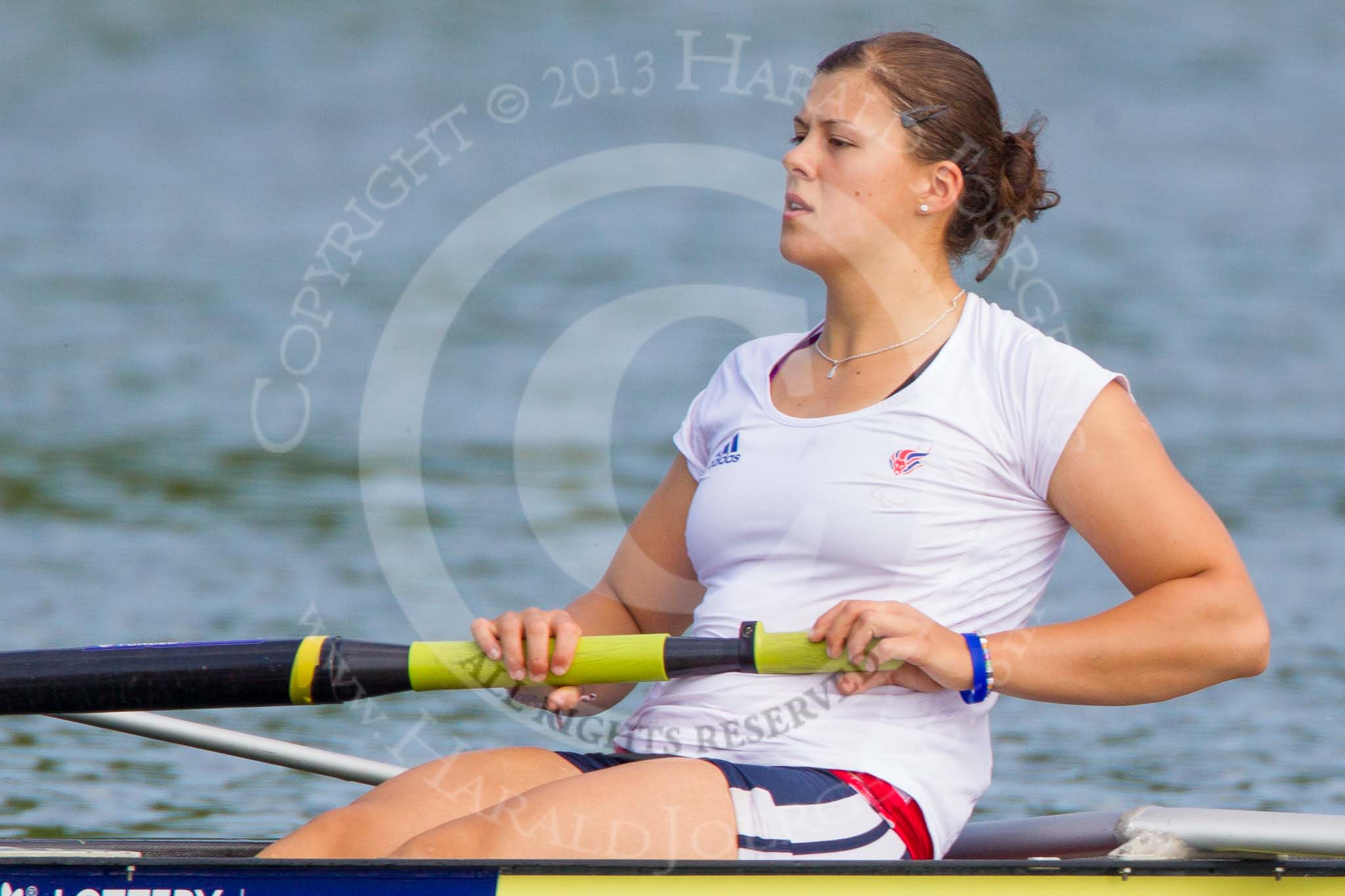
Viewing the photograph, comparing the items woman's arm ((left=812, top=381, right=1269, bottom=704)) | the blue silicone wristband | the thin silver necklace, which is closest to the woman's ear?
the thin silver necklace

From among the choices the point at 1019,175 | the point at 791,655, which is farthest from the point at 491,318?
the point at 791,655

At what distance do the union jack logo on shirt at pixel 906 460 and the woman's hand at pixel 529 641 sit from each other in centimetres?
50

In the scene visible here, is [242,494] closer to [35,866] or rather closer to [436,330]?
[436,330]

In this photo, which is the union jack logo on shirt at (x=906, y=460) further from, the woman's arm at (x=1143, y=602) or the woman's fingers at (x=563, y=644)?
the woman's fingers at (x=563, y=644)

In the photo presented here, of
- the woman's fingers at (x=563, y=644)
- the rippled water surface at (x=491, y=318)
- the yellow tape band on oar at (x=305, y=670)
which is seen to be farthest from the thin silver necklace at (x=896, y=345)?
the rippled water surface at (x=491, y=318)

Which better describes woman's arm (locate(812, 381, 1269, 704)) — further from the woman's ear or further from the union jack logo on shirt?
the woman's ear

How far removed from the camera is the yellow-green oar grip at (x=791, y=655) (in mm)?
2367

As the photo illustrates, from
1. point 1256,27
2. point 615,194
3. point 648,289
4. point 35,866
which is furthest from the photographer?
point 1256,27

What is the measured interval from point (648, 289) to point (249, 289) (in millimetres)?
2750

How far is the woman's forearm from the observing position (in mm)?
2326

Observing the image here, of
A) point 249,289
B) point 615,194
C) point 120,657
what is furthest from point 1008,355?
point 615,194

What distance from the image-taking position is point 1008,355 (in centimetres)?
246

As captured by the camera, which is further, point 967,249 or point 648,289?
point 648,289

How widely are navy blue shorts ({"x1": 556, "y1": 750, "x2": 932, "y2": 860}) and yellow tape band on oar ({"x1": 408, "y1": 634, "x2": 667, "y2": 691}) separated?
0.19 metres
